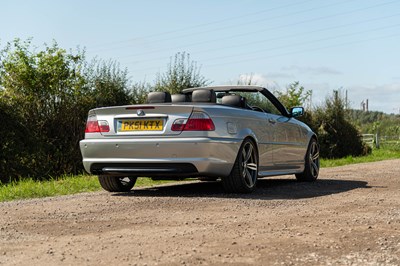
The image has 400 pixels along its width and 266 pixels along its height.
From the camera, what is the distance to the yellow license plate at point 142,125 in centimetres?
896

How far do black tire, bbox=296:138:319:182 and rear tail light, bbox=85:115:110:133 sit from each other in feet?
13.7

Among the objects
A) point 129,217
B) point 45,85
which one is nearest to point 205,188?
point 129,217

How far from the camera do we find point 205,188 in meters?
10.5

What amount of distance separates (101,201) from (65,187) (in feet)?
8.15

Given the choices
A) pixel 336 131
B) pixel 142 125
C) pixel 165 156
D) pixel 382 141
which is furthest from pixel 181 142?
pixel 382 141

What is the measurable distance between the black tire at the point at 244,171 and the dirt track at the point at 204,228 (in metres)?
0.18

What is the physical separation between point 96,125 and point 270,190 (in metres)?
2.82

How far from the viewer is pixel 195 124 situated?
8.84 meters

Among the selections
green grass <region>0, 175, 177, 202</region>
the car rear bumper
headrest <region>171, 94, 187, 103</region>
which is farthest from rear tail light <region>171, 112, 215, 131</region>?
green grass <region>0, 175, 177, 202</region>

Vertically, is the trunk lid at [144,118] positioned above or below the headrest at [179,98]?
below

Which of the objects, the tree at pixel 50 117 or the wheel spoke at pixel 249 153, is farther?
the tree at pixel 50 117

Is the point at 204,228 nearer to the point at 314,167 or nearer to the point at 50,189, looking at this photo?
the point at 50,189

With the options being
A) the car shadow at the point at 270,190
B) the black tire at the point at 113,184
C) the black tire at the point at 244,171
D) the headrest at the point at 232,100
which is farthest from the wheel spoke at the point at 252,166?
the black tire at the point at 113,184

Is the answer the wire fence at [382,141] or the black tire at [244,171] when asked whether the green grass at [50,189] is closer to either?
the black tire at [244,171]
